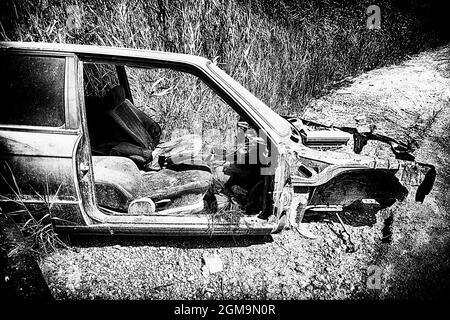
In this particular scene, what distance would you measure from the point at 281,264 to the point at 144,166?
5.47 ft

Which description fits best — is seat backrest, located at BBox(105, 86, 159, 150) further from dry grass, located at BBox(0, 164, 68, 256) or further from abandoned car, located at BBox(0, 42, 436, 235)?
dry grass, located at BBox(0, 164, 68, 256)

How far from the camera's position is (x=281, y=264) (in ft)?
7.86

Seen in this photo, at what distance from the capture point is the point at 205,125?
4.51 m

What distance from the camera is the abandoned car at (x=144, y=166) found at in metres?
1.98

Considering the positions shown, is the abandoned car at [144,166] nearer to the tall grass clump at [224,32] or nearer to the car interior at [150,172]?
the car interior at [150,172]

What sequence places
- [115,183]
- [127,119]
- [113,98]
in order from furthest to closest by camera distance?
1. [127,119]
2. [113,98]
3. [115,183]

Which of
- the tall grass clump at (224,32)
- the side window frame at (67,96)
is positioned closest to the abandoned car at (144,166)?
the side window frame at (67,96)

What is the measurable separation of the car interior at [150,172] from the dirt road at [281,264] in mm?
386

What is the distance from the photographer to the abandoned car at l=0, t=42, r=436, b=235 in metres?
1.98

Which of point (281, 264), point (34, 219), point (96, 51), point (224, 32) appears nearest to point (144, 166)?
point (34, 219)

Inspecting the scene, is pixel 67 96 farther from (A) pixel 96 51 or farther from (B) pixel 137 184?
(B) pixel 137 184

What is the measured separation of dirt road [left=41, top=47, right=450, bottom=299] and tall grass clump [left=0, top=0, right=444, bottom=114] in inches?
Answer: 110

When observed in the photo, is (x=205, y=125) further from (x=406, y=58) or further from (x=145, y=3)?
(x=406, y=58)
